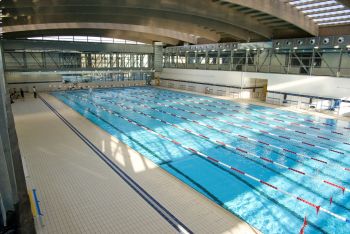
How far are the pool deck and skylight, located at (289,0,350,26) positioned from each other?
1388cm

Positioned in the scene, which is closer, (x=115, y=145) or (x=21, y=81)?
(x=115, y=145)

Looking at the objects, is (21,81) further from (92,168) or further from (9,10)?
(92,168)

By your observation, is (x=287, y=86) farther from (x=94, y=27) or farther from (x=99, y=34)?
(x=99, y=34)

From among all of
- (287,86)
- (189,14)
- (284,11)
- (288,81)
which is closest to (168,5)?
(189,14)

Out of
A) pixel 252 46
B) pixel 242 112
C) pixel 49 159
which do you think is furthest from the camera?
pixel 252 46

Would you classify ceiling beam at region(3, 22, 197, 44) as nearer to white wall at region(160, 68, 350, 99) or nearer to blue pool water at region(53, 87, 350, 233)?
white wall at region(160, 68, 350, 99)

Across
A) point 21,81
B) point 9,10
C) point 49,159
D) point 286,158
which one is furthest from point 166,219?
point 21,81

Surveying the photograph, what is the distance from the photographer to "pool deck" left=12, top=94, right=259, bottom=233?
498 cm

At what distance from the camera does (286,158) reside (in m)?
8.92

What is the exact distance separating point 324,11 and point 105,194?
17.1 m

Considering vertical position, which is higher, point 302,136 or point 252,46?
point 252,46

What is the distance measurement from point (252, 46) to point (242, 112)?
8674 millimetres

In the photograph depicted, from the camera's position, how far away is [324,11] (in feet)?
51.4

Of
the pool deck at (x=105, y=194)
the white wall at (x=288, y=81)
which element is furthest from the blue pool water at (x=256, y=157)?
the white wall at (x=288, y=81)
